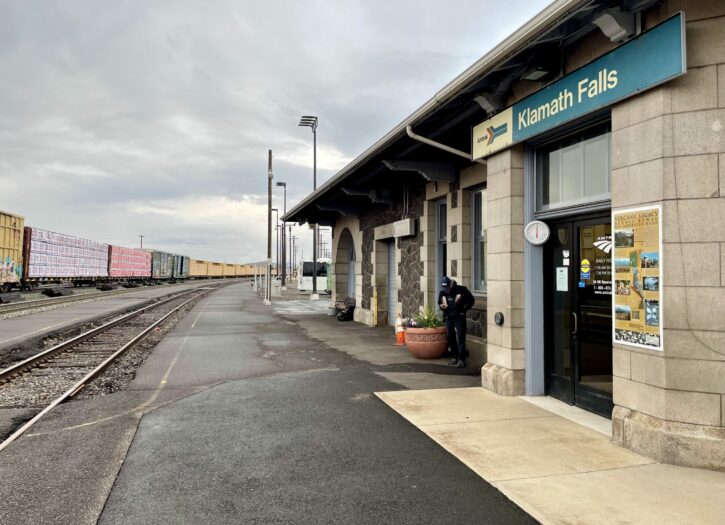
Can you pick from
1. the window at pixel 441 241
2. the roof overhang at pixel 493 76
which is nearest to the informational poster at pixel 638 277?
the roof overhang at pixel 493 76

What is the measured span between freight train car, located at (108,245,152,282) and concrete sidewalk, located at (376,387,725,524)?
140 feet

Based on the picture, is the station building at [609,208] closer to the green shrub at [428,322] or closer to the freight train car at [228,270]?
the green shrub at [428,322]

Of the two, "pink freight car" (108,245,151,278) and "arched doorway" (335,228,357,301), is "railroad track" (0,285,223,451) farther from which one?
"pink freight car" (108,245,151,278)

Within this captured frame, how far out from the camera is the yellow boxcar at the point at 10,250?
79.5ft

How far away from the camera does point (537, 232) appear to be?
23.1ft

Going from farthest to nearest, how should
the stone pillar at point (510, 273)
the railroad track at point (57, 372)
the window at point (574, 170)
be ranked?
the railroad track at point (57, 372), the stone pillar at point (510, 273), the window at point (574, 170)

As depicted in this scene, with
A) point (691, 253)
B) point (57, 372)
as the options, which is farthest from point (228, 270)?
point (691, 253)

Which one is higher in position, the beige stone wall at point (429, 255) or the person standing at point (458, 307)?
the beige stone wall at point (429, 255)

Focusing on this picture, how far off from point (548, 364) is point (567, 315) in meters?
0.86

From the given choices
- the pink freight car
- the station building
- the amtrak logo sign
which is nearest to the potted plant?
the station building

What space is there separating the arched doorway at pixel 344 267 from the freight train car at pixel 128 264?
28458mm

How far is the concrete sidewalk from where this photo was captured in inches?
146

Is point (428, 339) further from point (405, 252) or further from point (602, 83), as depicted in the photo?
point (602, 83)


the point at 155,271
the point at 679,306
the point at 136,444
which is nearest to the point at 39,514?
the point at 136,444
